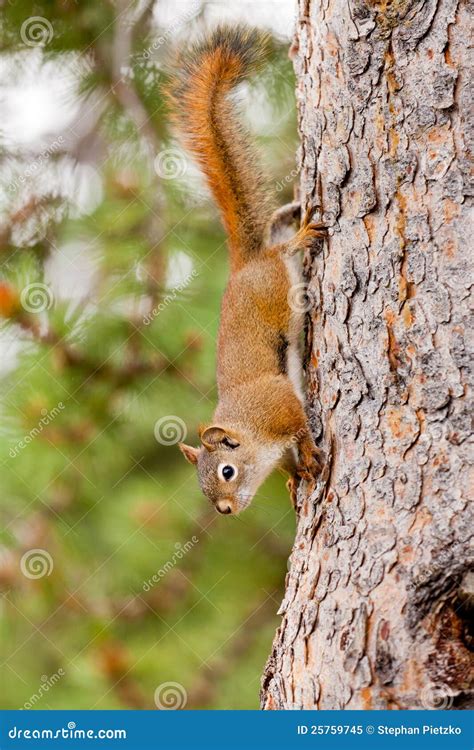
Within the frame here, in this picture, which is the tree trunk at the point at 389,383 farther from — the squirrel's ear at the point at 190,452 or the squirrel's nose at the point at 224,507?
the squirrel's ear at the point at 190,452

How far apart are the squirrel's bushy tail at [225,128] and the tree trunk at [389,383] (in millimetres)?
338

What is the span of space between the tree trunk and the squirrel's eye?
0.99 feet

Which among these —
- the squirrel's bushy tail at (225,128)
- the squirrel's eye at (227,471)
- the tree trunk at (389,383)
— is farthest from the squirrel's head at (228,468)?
the squirrel's bushy tail at (225,128)

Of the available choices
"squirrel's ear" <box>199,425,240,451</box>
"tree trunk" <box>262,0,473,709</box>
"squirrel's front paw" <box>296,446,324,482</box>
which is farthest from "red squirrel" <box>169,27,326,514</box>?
"tree trunk" <box>262,0,473,709</box>

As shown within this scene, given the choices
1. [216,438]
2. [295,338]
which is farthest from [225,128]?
[216,438]

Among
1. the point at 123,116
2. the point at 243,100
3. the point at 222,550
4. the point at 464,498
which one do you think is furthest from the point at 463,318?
the point at 123,116

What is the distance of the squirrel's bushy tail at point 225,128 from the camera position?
1.70 meters

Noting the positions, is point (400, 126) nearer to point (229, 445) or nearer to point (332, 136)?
point (332, 136)

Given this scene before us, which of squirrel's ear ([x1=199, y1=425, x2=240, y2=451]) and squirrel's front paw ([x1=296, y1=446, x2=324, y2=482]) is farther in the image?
squirrel's ear ([x1=199, y1=425, x2=240, y2=451])

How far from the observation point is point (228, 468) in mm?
1679

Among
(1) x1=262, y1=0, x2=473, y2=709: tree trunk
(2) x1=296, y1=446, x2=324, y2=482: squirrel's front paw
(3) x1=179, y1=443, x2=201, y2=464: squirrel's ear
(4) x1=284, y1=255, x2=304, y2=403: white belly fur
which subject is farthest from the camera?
(3) x1=179, y1=443, x2=201, y2=464: squirrel's ear

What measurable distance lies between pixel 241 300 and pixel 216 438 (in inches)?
12.4

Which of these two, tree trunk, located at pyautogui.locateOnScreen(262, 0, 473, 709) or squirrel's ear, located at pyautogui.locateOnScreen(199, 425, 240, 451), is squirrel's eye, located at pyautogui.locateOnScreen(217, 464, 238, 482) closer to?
squirrel's ear, located at pyautogui.locateOnScreen(199, 425, 240, 451)

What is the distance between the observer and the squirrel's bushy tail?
1.70 metres
